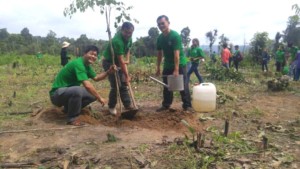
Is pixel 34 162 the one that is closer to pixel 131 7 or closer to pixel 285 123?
pixel 131 7

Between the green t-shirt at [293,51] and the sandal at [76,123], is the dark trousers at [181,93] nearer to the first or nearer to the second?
the sandal at [76,123]

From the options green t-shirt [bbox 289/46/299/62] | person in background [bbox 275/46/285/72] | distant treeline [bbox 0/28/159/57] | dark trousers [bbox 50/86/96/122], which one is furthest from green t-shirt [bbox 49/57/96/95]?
distant treeline [bbox 0/28/159/57]

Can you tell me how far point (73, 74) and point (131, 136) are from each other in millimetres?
1413

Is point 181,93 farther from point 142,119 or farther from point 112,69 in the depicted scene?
point 112,69

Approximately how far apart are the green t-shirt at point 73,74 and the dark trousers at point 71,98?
0.14m

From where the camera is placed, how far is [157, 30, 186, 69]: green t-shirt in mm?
5930

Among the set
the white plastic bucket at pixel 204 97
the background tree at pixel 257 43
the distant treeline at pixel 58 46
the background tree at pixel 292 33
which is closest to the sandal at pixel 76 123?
the white plastic bucket at pixel 204 97

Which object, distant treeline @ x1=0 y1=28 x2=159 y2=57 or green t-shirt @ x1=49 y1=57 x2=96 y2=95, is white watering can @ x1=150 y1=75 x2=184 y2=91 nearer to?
green t-shirt @ x1=49 y1=57 x2=96 y2=95

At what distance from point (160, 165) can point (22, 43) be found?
47.5m

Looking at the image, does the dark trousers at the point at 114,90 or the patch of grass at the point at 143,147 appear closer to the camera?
the patch of grass at the point at 143,147

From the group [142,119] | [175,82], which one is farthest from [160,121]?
[175,82]

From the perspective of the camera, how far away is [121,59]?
18.1ft

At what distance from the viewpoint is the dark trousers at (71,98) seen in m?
5.12

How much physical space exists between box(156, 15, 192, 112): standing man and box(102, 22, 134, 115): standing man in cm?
60
